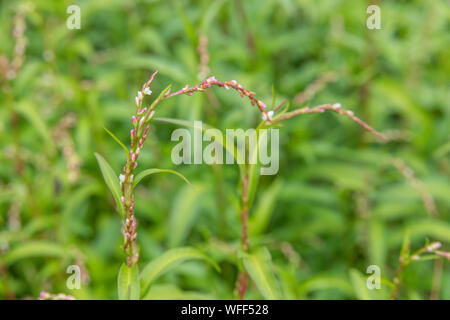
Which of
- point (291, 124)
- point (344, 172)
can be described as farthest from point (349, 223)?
point (291, 124)

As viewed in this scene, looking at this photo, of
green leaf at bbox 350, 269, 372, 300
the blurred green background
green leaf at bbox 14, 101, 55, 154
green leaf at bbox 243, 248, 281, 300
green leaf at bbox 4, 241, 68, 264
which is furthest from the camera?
the blurred green background

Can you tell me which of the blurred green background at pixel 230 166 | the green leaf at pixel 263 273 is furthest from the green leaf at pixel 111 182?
the blurred green background at pixel 230 166

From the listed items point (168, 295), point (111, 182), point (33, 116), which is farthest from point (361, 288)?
point (33, 116)

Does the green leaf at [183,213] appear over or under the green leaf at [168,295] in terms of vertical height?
over

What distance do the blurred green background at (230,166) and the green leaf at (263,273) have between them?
736 millimetres

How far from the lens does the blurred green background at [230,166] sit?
2.33m

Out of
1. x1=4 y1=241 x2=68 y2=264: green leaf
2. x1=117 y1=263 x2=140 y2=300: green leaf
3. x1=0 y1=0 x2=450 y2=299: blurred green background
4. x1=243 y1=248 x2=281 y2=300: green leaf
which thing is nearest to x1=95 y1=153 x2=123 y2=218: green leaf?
x1=117 y1=263 x2=140 y2=300: green leaf

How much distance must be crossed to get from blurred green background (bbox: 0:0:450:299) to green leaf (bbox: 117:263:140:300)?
86cm

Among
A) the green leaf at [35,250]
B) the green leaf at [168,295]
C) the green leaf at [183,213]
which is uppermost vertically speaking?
the green leaf at [183,213]

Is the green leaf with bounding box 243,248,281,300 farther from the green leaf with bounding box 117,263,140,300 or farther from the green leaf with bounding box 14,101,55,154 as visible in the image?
the green leaf with bounding box 14,101,55,154

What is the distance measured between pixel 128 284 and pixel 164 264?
0.15 meters

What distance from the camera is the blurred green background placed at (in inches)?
91.8

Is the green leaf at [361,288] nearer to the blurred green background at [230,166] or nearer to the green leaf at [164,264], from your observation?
the blurred green background at [230,166]
